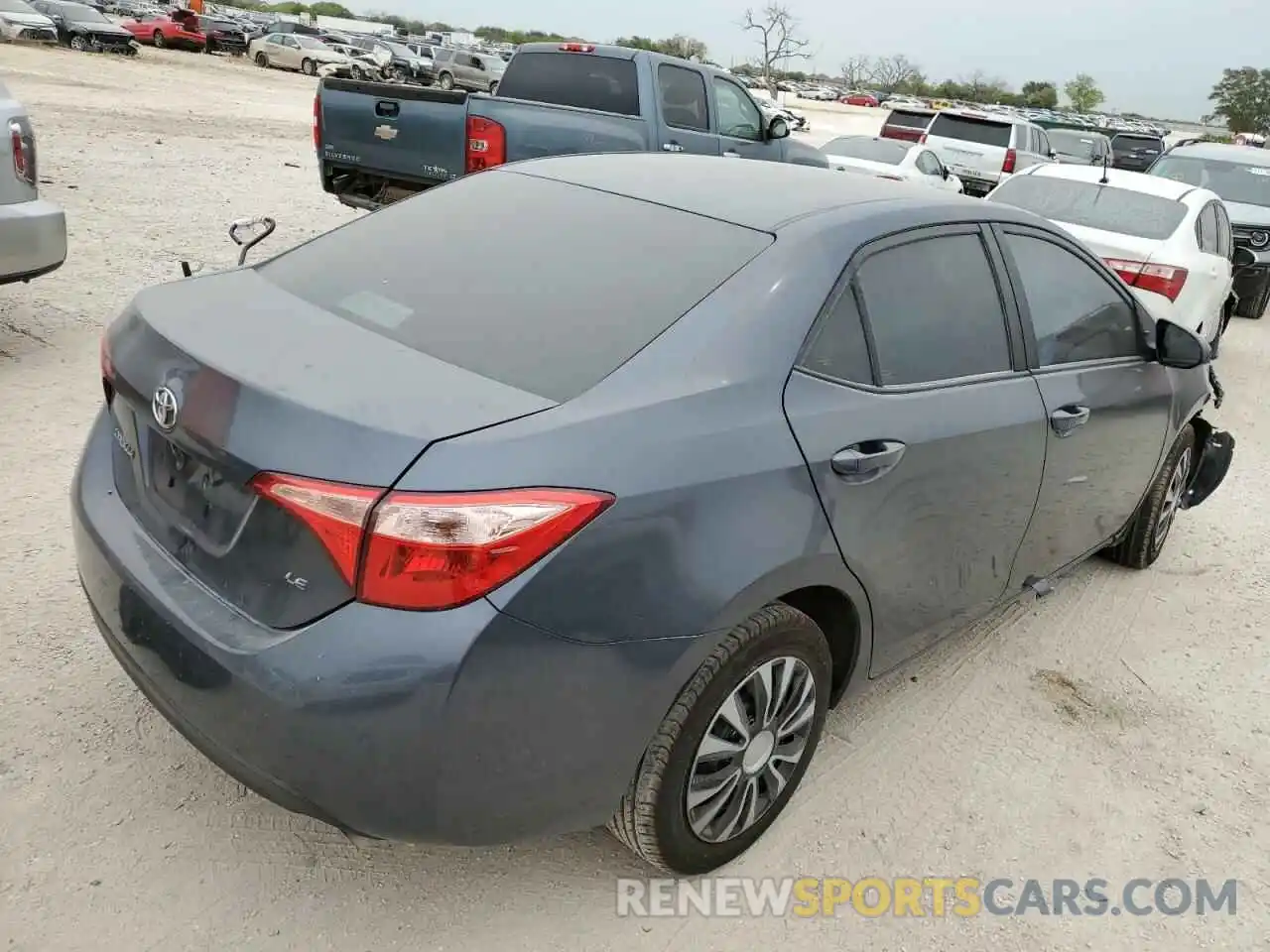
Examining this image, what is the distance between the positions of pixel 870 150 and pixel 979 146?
4.01 metres

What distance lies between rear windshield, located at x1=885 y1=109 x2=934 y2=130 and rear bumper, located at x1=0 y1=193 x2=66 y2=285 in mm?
19572

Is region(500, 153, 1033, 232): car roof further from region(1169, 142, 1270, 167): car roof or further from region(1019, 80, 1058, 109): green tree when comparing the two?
region(1019, 80, 1058, 109): green tree

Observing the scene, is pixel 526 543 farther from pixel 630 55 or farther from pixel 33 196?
pixel 630 55

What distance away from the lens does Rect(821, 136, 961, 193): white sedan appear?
14.6 meters

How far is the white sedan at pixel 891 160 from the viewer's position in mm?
14625

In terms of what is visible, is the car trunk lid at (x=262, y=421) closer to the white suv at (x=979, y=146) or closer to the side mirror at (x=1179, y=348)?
the side mirror at (x=1179, y=348)

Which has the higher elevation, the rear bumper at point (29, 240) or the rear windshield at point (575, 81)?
the rear windshield at point (575, 81)

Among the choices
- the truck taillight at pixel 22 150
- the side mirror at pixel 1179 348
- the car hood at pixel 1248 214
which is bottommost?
the truck taillight at pixel 22 150

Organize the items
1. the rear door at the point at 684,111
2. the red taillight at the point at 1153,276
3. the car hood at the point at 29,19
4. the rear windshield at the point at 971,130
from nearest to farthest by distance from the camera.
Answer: the red taillight at the point at 1153,276 → the rear door at the point at 684,111 → the rear windshield at the point at 971,130 → the car hood at the point at 29,19

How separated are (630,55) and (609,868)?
7.84 metres

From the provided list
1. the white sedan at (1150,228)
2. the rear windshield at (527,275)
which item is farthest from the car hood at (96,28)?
the rear windshield at (527,275)

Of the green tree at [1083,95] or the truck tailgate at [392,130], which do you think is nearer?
the truck tailgate at [392,130]

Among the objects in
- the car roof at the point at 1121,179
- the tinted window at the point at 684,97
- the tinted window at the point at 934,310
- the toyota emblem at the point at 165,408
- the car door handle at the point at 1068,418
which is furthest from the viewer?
the tinted window at the point at 684,97

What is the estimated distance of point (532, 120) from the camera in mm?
7621
